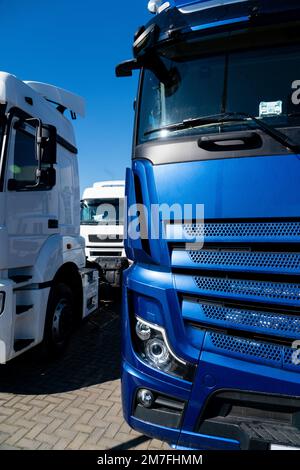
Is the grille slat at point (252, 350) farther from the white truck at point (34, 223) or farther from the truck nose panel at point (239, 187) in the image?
the white truck at point (34, 223)

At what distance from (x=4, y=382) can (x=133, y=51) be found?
11.7 feet

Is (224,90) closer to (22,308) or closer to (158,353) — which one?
(158,353)

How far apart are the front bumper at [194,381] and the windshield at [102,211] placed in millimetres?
6791

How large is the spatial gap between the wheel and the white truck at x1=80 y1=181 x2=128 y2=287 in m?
3.70

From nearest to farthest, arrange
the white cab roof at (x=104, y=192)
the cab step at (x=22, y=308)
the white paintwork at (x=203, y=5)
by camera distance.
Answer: the white paintwork at (x=203, y=5) → the cab step at (x=22, y=308) → the white cab roof at (x=104, y=192)

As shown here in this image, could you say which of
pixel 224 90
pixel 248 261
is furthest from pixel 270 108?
pixel 248 261

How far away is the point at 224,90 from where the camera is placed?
2.44 meters

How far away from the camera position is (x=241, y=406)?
1.94 meters

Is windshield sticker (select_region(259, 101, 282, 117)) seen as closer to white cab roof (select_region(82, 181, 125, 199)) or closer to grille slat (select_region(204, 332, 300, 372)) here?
grille slat (select_region(204, 332, 300, 372))

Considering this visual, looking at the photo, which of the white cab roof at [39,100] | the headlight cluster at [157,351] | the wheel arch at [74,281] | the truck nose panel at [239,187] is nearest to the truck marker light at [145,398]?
the headlight cluster at [157,351]

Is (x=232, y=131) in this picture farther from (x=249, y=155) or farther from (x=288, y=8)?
(x=288, y=8)

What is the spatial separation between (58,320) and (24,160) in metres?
1.96

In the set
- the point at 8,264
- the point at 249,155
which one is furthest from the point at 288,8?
the point at 8,264

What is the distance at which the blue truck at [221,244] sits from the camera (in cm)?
190
